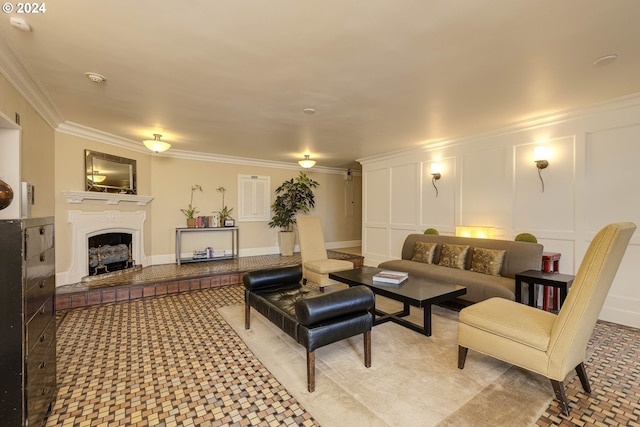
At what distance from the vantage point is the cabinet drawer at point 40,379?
1474 mm

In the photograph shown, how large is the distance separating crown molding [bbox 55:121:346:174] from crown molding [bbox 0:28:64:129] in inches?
23.8

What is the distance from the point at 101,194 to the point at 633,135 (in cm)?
731

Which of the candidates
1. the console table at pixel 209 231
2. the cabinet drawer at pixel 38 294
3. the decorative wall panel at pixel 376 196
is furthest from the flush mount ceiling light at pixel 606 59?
the console table at pixel 209 231

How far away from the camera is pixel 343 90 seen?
9.85ft

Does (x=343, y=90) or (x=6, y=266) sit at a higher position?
(x=343, y=90)

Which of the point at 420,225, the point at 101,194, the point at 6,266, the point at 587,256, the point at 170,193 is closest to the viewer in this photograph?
the point at 6,266

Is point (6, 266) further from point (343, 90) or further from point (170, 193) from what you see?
point (170, 193)

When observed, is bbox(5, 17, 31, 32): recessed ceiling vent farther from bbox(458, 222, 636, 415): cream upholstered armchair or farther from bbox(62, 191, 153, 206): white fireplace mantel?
bbox(458, 222, 636, 415): cream upholstered armchair

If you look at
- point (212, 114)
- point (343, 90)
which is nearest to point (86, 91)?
point (212, 114)

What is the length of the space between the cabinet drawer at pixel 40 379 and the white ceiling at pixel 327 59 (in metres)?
2.11

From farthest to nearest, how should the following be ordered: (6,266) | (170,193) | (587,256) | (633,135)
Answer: (170,193), (633,135), (587,256), (6,266)

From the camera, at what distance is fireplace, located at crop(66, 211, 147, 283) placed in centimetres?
432

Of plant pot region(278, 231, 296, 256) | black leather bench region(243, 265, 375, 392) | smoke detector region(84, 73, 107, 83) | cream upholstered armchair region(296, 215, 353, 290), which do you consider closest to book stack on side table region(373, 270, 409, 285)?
black leather bench region(243, 265, 375, 392)

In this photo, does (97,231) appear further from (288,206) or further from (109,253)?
(288,206)
